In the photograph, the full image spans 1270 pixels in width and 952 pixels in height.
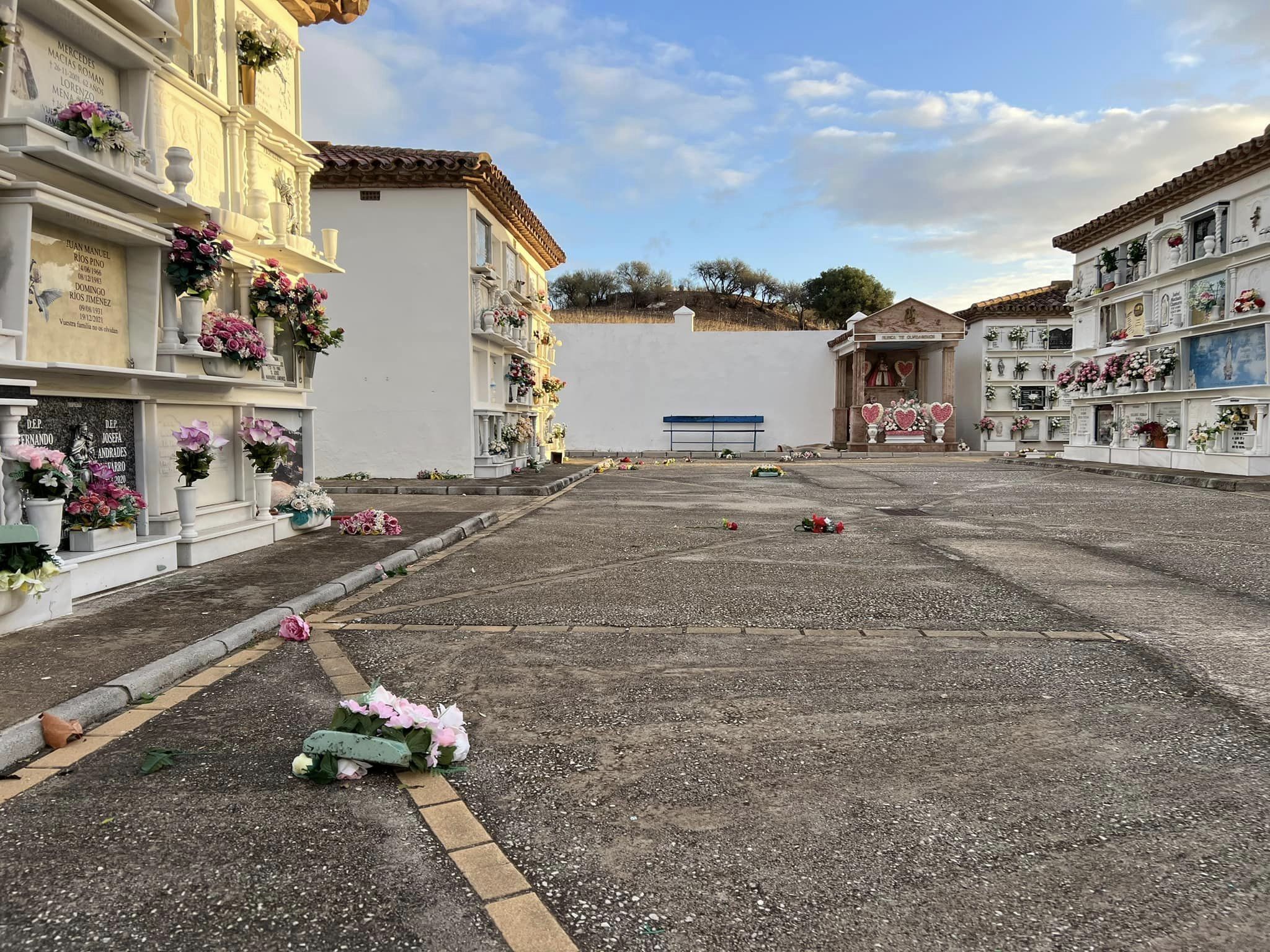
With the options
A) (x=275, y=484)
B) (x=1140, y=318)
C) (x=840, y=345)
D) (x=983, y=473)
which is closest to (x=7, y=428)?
(x=275, y=484)

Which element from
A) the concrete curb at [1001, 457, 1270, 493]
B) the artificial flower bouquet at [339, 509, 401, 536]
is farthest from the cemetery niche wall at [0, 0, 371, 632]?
the concrete curb at [1001, 457, 1270, 493]

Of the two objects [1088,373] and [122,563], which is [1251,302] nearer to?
[1088,373]

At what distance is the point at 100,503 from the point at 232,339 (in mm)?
2550

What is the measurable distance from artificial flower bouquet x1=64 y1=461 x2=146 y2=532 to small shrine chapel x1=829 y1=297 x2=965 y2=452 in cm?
3272

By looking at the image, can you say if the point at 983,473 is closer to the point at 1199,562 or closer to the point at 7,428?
the point at 1199,562

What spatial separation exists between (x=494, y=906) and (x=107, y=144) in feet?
23.1

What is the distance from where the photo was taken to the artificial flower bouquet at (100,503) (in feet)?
21.3

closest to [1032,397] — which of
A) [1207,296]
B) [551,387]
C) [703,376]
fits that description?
[703,376]

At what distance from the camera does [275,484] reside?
34.0ft

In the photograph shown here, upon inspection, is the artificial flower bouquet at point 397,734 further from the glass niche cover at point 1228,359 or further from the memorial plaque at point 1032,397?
the memorial plaque at point 1032,397

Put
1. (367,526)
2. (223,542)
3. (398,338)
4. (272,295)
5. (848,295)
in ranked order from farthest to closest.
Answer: (848,295)
(398,338)
(367,526)
(272,295)
(223,542)

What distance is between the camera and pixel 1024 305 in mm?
39594

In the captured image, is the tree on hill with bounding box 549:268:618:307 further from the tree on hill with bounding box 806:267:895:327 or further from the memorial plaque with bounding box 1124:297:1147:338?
the memorial plaque with bounding box 1124:297:1147:338

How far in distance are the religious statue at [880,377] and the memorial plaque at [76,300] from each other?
3610cm
